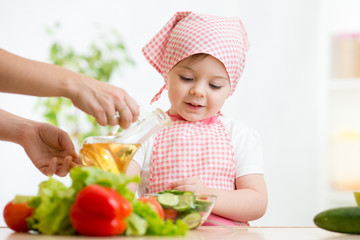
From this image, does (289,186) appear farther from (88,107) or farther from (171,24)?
(88,107)

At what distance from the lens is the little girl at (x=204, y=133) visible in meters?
1.65

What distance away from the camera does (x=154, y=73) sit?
11.9ft

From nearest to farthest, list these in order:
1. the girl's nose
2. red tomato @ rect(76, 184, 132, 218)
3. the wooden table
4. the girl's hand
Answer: red tomato @ rect(76, 184, 132, 218) → the wooden table → the girl's hand → the girl's nose

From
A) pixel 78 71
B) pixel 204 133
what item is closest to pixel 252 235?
pixel 204 133

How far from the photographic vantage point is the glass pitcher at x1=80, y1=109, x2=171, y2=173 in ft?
3.68

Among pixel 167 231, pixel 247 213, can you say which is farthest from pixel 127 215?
pixel 247 213

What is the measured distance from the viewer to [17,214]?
1075 mm

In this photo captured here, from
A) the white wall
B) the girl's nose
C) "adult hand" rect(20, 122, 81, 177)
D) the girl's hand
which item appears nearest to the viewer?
the girl's hand

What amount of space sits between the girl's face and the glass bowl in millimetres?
550

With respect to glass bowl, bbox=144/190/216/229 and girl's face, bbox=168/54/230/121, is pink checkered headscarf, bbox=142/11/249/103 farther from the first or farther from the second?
glass bowl, bbox=144/190/216/229

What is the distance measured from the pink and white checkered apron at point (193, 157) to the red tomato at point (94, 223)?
729 millimetres

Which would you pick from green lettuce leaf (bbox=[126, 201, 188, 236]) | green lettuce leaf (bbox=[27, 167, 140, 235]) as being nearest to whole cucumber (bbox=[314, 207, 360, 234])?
green lettuce leaf (bbox=[126, 201, 188, 236])

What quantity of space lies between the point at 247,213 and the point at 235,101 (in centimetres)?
221

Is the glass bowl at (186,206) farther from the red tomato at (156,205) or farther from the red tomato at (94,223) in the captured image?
the red tomato at (94,223)
